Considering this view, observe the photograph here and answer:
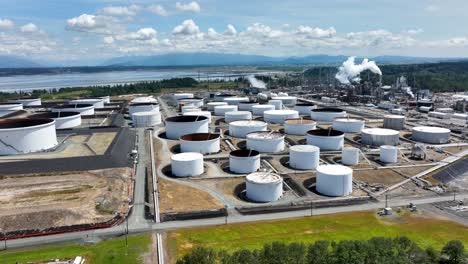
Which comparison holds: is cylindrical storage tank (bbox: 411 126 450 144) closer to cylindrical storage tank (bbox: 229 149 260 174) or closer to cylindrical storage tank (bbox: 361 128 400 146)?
cylindrical storage tank (bbox: 361 128 400 146)

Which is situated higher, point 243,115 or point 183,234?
point 243,115

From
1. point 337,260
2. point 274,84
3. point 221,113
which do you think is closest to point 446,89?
point 274,84

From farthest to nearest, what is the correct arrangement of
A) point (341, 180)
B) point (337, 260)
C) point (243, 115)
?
point (243, 115), point (341, 180), point (337, 260)

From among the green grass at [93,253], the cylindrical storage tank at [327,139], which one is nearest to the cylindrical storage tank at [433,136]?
the cylindrical storage tank at [327,139]

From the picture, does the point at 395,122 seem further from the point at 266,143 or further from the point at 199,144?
the point at 199,144

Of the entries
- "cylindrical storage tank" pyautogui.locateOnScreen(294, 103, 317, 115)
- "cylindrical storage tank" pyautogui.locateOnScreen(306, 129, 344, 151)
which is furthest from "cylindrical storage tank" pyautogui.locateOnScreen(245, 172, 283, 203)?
"cylindrical storage tank" pyautogui.locateOnScreen(294, 103, 317, 115)

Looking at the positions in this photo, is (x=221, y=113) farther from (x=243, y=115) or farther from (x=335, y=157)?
(x=335, y=157)

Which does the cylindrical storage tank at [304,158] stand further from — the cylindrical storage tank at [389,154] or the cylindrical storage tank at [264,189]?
the cylindrical storage tank at [389,154]
